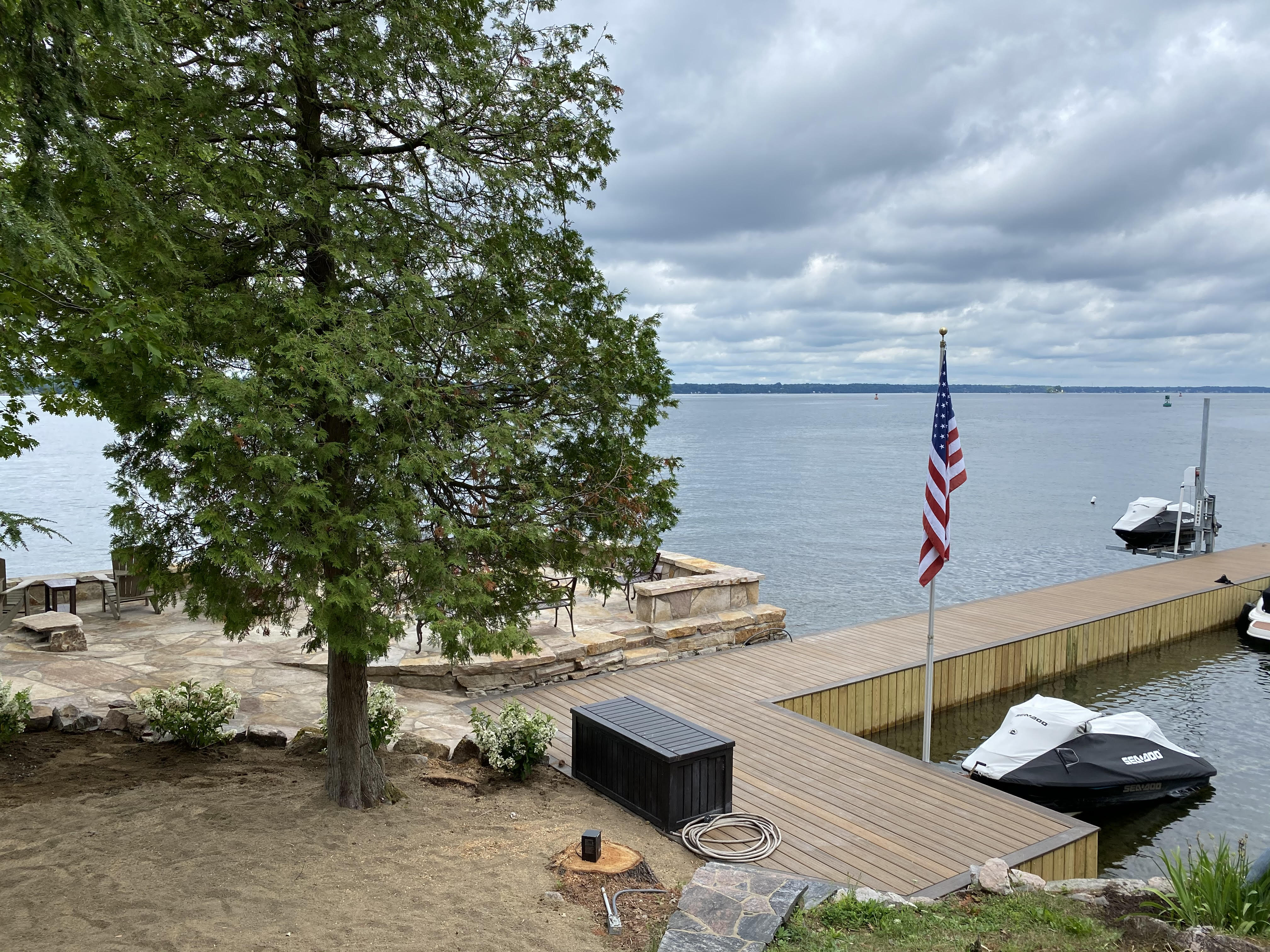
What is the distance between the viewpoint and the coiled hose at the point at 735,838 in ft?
21.6

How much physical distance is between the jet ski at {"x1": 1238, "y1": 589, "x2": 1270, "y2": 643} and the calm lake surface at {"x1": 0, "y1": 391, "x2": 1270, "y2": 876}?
0.48 m

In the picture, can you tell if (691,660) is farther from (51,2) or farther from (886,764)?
(51,2)

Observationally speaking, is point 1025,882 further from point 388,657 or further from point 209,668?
point 209,668

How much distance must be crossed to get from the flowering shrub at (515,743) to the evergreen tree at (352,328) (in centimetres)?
128

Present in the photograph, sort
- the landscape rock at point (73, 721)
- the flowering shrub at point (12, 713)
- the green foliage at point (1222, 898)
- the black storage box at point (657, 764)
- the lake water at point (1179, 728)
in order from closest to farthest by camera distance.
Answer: the green foliage at point (1222, 898) < the black storage box at point (657, 764) < the flowering shrub at point (12, 713) < the landscape rock at point (73, 721) < the lake water at point (1179, 728)

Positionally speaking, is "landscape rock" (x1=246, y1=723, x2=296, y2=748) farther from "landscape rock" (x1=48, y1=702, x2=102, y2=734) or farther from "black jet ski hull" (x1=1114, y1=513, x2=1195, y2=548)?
"black jet ski hull" (x1=1114, y1=513, x2=1195, y2=548)

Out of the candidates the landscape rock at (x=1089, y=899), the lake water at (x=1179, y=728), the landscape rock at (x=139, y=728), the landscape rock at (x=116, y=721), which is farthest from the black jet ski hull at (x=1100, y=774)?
the landscape rock at (x=116, y=721)

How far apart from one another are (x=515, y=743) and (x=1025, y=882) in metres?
4.23

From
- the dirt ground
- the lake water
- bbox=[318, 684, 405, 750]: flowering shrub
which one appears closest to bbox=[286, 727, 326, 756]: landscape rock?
bbox=[318, 684, 405, 750]: flowering shrub

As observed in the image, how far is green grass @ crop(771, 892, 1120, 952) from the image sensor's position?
4.79m

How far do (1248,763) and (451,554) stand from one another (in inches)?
509

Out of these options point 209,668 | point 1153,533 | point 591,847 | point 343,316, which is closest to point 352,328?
point 343,316

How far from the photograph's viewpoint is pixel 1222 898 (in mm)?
4727

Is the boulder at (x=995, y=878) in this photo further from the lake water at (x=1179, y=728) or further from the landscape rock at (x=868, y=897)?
the lake water at (x=1179, y=728)
